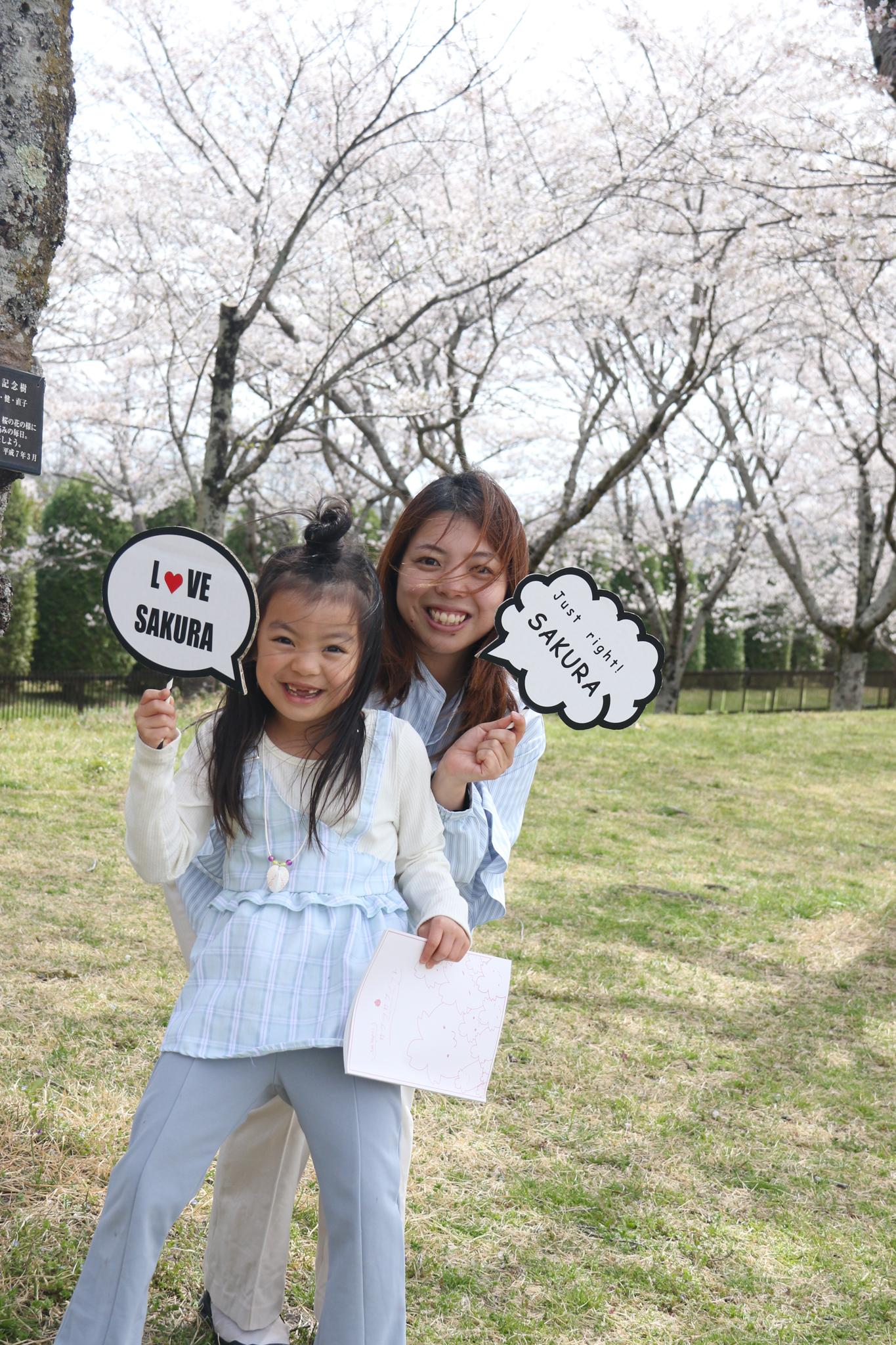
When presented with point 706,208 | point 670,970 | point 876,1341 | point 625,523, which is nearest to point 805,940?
point 670,970

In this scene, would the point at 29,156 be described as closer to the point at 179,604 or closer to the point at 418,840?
the point at 179,604

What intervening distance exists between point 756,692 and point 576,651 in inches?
696

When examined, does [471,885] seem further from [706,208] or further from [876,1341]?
[706,208]

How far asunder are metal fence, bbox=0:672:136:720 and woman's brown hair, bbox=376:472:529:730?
29.5ft

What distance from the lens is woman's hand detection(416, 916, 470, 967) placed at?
1.61m

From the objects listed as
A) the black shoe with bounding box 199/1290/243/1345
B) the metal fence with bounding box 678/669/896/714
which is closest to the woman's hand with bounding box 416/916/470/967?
the black shoe with bounding box 199/1290/243/1345

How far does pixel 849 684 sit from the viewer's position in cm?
1529

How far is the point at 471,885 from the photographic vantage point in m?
1.87

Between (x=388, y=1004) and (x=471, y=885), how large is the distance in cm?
36

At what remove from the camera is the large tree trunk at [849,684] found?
15.0 metres

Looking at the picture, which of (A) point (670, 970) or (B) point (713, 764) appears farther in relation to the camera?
(B) point (713, 764)

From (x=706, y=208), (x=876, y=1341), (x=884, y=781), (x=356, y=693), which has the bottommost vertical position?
(x=876, y=1341)

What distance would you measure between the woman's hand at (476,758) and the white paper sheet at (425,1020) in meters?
0.26

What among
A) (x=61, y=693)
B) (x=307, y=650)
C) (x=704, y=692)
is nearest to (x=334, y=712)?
(x=307, y=650)
